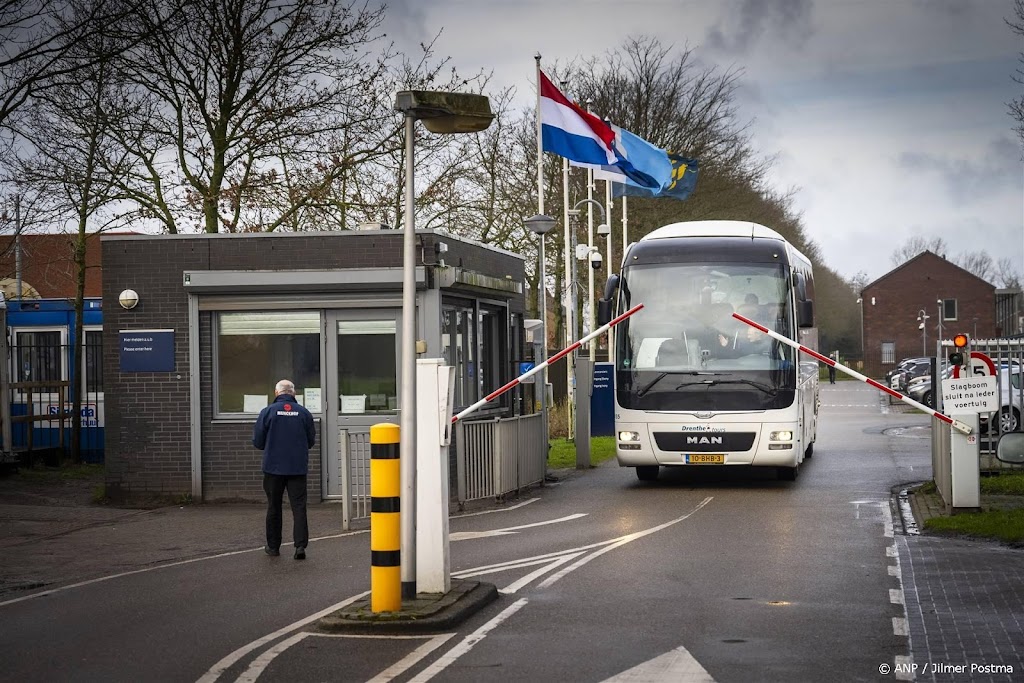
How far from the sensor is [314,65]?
82.8 feet

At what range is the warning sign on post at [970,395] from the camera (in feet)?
47.5

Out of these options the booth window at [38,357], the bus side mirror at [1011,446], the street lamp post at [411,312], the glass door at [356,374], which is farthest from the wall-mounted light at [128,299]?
the bus side mirror at [1011,446]

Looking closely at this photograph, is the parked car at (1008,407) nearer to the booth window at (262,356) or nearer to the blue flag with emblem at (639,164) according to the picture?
the blue flag with emblem at (639,164)

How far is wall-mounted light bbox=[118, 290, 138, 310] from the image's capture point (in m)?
18.2

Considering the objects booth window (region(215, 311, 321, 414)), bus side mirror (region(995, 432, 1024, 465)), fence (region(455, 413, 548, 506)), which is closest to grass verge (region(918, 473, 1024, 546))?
bus side mirror (region(995, 432, 1024, 465))

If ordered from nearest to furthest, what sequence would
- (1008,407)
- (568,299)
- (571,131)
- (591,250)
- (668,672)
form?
(668,672)
(1008,407)
(571,131)
(568,299)
(591,250)

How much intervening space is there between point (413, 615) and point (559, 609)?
121cm

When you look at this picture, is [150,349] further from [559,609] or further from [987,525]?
[987,525]

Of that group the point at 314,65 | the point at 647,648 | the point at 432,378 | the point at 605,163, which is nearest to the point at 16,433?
the point at 314,65

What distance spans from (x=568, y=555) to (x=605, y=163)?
45.1ft

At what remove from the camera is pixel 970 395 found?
1455 cm

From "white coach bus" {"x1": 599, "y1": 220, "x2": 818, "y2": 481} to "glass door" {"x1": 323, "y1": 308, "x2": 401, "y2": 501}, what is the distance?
118 inches

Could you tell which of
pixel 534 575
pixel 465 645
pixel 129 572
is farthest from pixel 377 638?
pixel 129 572

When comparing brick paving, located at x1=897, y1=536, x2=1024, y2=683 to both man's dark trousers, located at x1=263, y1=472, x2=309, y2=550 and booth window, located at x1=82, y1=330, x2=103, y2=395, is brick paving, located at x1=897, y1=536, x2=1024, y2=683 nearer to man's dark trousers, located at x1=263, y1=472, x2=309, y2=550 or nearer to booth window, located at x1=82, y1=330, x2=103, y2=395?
man's dark trousers, located at x1=263, y1=472, x2=309, y2=550
